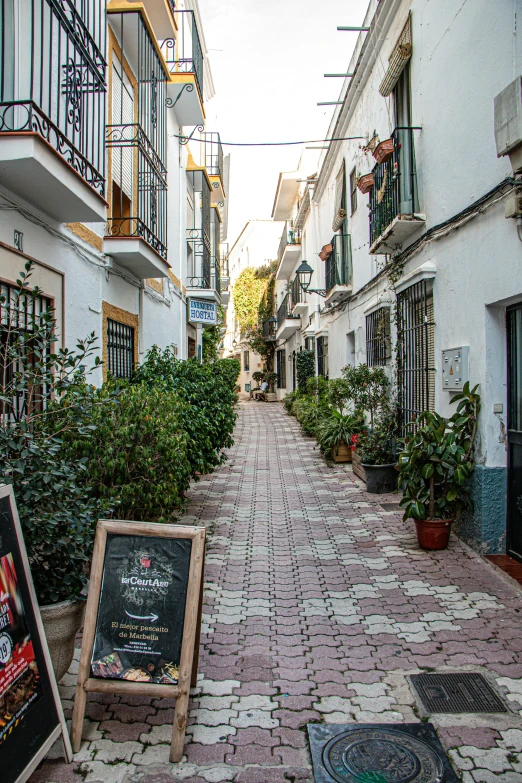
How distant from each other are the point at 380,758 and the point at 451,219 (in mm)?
4790

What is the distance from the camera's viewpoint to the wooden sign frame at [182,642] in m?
2.68

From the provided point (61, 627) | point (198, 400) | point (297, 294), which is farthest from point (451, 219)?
point (297, 294)

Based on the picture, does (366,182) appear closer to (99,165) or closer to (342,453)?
(99,165)

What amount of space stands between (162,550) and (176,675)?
1.94 ft

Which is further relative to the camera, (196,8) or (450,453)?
(196,8)

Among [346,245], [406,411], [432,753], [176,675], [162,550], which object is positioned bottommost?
[432,753]

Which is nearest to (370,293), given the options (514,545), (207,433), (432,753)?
(207,433)

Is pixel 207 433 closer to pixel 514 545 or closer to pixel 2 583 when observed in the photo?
pixel 514 545

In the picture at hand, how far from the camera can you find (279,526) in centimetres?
659

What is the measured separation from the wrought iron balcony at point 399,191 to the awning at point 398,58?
950mm

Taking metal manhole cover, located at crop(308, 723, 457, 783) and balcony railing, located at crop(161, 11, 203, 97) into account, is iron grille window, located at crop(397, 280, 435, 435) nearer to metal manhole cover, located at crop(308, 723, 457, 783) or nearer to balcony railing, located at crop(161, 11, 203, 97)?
metal manhole cover, located at crop(308, 723, 457, 783)

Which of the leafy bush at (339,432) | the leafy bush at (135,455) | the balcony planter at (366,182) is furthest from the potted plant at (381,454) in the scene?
the leafy bush at (135,455)

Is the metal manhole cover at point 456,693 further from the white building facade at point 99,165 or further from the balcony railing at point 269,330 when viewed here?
the balcony railing at point 269,330

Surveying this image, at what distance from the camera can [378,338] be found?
910 cm
